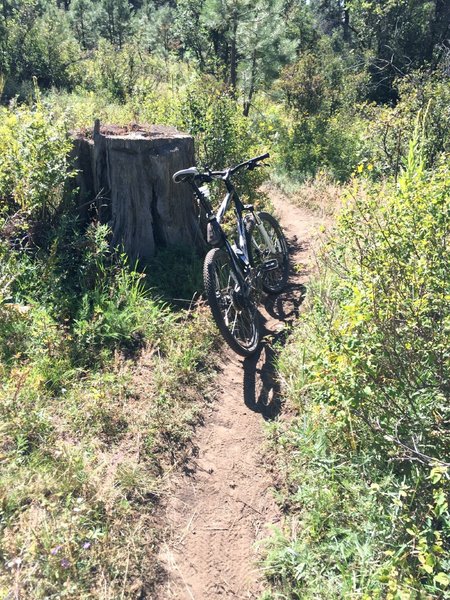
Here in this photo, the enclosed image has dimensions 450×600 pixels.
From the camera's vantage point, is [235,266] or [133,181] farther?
[133,181]

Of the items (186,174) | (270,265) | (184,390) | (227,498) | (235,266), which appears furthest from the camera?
(270,265)

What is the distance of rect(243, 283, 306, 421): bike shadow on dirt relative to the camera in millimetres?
3660

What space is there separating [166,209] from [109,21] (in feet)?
97.5

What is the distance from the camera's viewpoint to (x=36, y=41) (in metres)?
15.8

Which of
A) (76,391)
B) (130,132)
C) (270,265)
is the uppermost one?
(130,132)

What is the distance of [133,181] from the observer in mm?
4617

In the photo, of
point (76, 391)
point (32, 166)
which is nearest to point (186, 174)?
point (32, 166)

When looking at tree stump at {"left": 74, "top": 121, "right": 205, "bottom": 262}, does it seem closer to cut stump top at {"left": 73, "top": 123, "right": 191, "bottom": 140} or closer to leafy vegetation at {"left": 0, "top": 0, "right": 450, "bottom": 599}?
cut stump top at {"left": 73, "top": 123, "right": 191, "bottom": 140}

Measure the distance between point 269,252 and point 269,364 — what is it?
139 centimetres

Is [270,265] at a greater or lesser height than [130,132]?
lesser

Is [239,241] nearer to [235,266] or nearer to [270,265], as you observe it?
[235,266]

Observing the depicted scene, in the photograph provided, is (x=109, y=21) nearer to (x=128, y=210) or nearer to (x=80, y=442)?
(x=128, y=210)

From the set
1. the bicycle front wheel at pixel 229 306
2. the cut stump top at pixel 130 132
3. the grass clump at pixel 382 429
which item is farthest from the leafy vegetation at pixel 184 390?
the cut stump top at pixel 130 132

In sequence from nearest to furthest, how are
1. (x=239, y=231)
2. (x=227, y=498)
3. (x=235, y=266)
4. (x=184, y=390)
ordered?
(x=227, y=498), (x=184, y=390), (x=235, y=266), (x=239, y=231)
